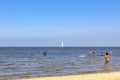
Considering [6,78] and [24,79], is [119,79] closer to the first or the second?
[24,79]

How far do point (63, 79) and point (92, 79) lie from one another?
2041 millimetres

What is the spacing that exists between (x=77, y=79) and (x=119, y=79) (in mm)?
2905

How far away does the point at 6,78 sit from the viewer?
24.6m

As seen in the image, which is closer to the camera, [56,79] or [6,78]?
[56,79]

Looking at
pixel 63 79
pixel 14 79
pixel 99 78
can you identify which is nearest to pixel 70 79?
pixel 63 79

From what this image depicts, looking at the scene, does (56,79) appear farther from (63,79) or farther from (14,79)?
(14,79)

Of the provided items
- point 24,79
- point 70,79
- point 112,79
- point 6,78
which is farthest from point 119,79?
point 6,78

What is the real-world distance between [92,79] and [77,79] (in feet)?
3.43

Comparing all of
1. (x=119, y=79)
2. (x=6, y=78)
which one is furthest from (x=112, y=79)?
(x=6, y=78)

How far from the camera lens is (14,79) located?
23.9 meters

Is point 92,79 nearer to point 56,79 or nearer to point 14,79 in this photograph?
point 56,79

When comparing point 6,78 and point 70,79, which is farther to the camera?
point 6,78

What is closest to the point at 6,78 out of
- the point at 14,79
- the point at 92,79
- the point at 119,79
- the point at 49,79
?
the point at 14,79

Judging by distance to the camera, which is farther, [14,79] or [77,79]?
[14,79]
